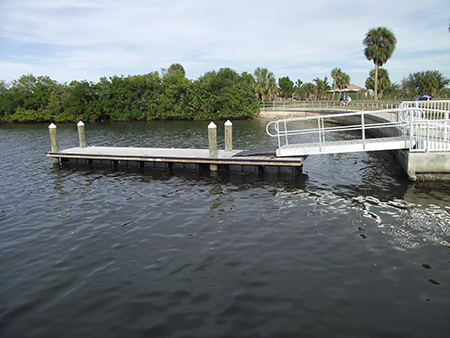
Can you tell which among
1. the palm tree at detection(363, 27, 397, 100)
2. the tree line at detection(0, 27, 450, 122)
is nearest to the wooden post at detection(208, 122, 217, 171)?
the tree line at detection(0, 27, 450, 122)

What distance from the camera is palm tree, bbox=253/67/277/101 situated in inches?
2945

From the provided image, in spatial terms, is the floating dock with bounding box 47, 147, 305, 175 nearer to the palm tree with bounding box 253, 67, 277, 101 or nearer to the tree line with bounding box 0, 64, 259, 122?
the tree line with bounding box 0, 64, 259, 122

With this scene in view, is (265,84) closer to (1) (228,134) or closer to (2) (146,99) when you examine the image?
(2) (146,99)

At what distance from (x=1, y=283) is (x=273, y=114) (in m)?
54.6

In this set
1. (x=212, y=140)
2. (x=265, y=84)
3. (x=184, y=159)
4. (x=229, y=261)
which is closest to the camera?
(x=229, y=261)

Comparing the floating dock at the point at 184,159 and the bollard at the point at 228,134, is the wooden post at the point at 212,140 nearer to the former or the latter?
the floating dock at the point at 184,159

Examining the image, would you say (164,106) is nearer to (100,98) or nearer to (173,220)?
(100,98)

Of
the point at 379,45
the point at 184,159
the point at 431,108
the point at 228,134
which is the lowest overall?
the point at 184,159

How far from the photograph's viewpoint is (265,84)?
7506 centimetres

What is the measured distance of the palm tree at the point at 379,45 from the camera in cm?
5497

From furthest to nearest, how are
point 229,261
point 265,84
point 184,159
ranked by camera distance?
point 265,84 < point 184,159 < point 229,261

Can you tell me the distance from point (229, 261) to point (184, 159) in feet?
29.4

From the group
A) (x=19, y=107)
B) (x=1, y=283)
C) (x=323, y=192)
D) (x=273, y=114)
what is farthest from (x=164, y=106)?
(x=1, y=283)

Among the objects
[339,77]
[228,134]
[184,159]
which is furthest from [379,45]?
[184,159]
